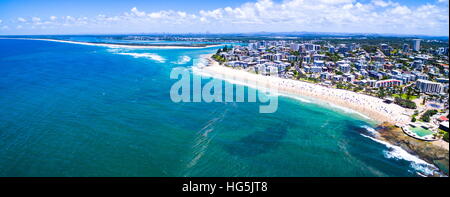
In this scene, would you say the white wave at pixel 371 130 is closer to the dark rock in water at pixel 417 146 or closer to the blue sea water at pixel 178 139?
Answer: the blue sea water at pixel 178 139

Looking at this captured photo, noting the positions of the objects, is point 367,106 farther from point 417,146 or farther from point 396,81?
point 396,81

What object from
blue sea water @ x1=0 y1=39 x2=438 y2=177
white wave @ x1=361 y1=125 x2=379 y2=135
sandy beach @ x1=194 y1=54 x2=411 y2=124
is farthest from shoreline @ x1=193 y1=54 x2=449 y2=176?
blue sea water @ x1=0 y1=39 x2=438 y2=177

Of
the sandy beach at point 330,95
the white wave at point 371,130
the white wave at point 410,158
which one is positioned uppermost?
the sandy beach at point 330,95

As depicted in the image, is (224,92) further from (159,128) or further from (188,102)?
(159,128)

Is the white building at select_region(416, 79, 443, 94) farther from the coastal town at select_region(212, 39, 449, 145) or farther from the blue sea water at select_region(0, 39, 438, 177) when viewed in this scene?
the blue sea water at select_region(0, 39, 438, 177)

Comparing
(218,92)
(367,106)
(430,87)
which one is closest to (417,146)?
(367,106)

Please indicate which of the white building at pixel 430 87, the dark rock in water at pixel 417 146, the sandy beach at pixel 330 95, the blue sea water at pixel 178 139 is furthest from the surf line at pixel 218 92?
the white building at pixel 430 87

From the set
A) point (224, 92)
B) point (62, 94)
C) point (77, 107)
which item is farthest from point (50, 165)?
point (224, 92)

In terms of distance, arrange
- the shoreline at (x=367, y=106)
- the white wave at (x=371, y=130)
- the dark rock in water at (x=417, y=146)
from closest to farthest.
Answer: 1. the dark rock in water at (x=417, y=146)
2. the shoreline at (x=367, y=106)
3. the white wave at (x=371, y=130)
